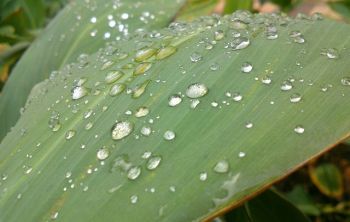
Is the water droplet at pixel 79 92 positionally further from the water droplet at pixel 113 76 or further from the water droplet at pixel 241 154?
the water droplet at pixel 241 154

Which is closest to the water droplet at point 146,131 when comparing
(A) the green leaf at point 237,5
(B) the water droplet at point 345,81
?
(B) the water droplet at point 345,81

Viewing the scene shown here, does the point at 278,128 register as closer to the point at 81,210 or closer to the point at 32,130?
the point at 81,210

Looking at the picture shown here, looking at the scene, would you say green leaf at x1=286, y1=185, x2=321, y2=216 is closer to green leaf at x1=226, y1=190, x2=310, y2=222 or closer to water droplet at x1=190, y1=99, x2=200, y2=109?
green leaf at x1=226, y1=190, x2=310, y2=222

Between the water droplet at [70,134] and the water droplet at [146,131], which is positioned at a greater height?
the water droplet at [146,131]

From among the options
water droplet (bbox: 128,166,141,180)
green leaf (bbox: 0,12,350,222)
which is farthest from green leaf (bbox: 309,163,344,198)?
water droplet (bbox: 128,166,141,180)

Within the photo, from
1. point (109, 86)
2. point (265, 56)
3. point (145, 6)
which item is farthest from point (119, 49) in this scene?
point (145, 6)

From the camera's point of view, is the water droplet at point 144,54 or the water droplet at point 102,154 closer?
the water droplet at point 102,154

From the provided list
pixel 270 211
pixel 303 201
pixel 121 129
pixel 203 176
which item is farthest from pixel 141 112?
pixel 303 201
